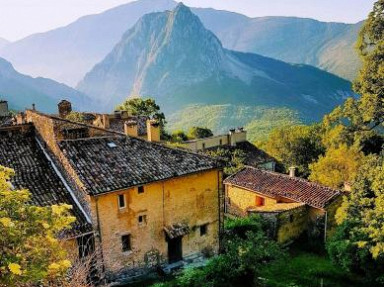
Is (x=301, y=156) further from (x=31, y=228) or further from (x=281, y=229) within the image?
(x=31, y=228)

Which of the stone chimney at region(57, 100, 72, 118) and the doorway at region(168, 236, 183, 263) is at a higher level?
the stone chimney at region(57, 100, 72, 118)

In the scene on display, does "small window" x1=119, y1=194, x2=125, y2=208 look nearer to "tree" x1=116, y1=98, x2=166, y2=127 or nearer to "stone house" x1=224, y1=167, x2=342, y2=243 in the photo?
A: "stone house" x1=224, y1=167, x2=342, y2=243

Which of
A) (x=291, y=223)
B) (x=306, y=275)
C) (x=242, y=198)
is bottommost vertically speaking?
(x=306, y=275)

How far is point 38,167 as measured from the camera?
21.7 metres

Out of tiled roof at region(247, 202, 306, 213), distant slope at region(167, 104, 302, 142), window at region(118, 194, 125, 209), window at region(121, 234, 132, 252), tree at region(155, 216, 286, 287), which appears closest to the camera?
tree at region(155, 216, 286, 287)

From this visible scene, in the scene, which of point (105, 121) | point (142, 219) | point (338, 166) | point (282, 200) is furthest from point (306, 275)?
point (105, 121)

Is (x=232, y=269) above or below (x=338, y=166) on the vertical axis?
below

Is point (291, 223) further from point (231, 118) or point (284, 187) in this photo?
point (231, 118)

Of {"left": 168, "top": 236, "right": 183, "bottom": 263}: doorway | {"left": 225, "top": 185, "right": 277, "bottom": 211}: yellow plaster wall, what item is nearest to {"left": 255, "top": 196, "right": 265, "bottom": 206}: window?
{"left": 225, "top": 185, "right": 277, "bottom": 211}: yellow plaster wall

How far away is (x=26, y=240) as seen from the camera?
904 centimetres

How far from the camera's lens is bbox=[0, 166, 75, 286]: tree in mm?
8344

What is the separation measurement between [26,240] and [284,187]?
25.4 m

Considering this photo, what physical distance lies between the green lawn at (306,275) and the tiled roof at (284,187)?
457 cm

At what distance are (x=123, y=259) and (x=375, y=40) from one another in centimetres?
2764
